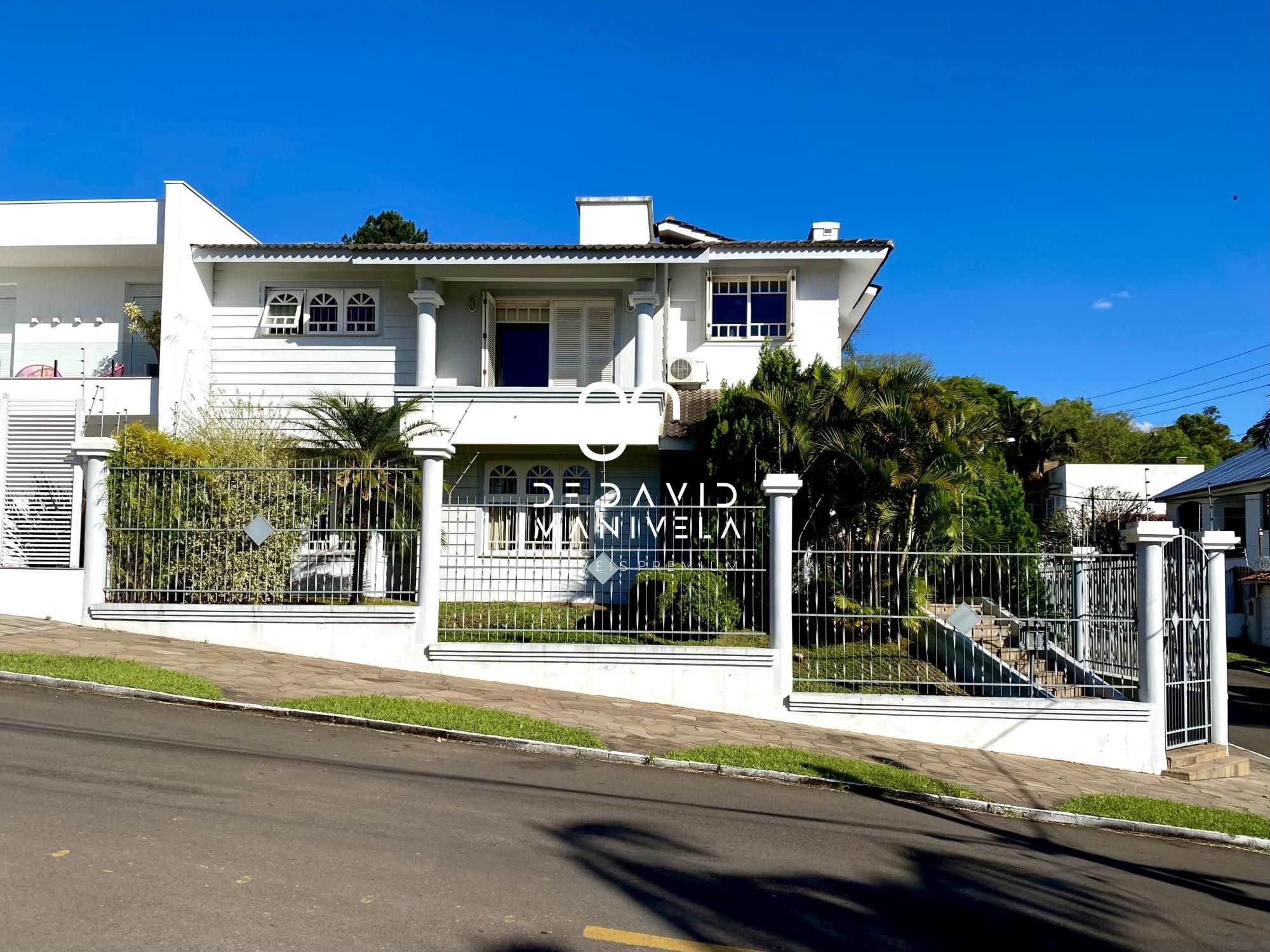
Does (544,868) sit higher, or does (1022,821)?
(544,868)

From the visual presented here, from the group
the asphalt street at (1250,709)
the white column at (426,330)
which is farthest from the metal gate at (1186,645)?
the white column at (426,330)

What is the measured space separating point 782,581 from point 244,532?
6790 mm

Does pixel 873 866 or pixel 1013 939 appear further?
pixel 873 866

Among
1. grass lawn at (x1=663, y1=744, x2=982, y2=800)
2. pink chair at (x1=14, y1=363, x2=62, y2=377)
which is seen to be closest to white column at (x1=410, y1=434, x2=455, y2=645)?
grass lawn at (x1=663, y1=744, x2=982, y2=800)

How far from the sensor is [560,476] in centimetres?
1844

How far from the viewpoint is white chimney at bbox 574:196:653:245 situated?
20.6 metres

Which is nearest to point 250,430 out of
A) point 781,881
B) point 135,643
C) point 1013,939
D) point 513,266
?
point 135,643

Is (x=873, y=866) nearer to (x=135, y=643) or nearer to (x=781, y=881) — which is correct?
(x=781, y=881)

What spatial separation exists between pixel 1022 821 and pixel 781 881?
3.58 metres

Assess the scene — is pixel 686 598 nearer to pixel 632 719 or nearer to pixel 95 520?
pixel 632 719

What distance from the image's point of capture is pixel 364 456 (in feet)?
45.4

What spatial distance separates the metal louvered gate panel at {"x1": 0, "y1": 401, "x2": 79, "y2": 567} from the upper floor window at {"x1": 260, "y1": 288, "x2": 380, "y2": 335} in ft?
12.7

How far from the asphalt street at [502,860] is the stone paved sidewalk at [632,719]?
1.25 m
